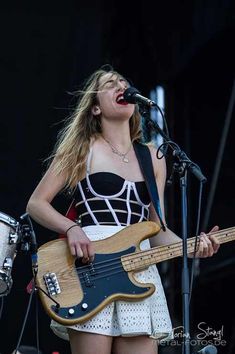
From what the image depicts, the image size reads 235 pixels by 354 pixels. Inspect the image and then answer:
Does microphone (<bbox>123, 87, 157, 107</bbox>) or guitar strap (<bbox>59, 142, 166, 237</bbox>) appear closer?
microphone (<bbox>123, 87, 157, 107</bbox>)

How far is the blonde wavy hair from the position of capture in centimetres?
381

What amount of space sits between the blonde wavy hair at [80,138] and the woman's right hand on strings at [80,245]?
1.04ft

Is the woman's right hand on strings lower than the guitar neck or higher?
higher

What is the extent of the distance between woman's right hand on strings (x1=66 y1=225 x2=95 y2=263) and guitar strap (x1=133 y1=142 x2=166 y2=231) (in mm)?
415

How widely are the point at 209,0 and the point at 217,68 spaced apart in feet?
1.59

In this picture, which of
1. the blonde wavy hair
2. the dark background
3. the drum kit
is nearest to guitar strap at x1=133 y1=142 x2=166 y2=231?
the blonde wavy hair

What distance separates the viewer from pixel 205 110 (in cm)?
563

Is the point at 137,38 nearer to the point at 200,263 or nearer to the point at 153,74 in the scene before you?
the point at 153,74

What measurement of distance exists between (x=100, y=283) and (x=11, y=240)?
0.44m

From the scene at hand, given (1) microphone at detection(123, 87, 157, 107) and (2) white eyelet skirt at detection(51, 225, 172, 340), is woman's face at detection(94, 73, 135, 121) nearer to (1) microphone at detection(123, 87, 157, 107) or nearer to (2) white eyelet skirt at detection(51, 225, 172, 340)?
(1) microphone at detection(123, 87, 157, 107)

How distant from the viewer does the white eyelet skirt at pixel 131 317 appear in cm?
343

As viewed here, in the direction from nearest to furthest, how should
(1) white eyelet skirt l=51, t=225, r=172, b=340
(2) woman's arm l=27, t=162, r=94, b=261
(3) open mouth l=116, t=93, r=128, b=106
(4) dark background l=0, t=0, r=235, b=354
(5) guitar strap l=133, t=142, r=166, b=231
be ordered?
1. (1) white eyelet skirt l=51, t=225, r=172, b=340
2. (2) woman's arm l=27, t=162, r=94, b=261
3. (5) guitar strap l=133, t=142, r=166, b=231
4. (3) open mouth l=116, t=93, r=128, b=106
5. (4) dark background l=0, t=0, r=235, b=354

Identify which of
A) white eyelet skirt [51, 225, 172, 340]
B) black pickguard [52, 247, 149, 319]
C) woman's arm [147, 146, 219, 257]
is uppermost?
woman's arm [147, 146, 219, 257]

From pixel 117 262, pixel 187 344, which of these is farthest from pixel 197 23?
pixel 187 344
